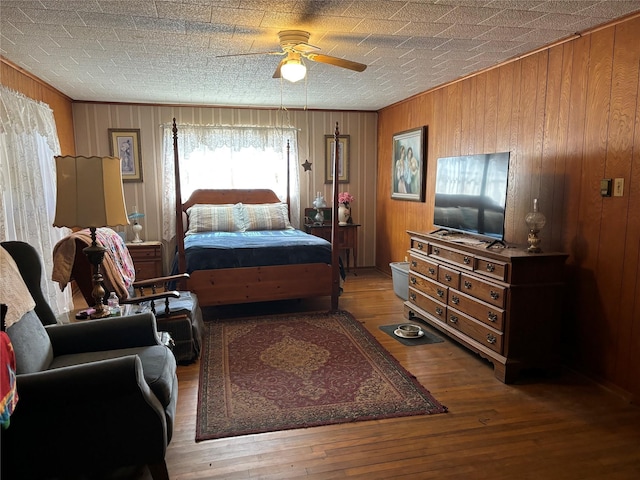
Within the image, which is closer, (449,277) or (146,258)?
(449,277)


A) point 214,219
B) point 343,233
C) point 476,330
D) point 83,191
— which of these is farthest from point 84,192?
point 343,233

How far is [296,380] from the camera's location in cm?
293

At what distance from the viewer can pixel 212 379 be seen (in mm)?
2953

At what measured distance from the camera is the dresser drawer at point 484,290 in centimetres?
289

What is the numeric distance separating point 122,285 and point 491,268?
254 centimetres

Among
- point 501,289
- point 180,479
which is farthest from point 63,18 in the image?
point 501,289

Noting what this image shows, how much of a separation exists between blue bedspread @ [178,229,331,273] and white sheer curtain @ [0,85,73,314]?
1.18 m

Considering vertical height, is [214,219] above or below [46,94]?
below

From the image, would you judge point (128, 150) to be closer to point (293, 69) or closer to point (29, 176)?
point (29, 176)

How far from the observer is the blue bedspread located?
4074 millimetres

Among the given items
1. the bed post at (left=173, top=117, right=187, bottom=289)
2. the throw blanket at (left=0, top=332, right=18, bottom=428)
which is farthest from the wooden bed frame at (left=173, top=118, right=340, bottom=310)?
the throw blanket at (left=0, top=332, right=18, bottom=428)

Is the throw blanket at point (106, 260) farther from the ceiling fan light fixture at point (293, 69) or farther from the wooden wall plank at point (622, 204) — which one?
the wooden wall plank at point (622, 204)

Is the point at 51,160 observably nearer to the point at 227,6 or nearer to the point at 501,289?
the point at 227,6

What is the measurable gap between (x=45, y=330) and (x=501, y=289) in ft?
8.64
